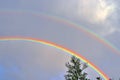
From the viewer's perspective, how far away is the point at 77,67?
8612 cm

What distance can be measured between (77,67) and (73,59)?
1.53 meters

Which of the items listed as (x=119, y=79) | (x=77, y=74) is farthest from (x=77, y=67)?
(x=119, y=79)

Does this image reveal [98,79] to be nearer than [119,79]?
Yes

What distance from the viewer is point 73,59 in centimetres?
8644

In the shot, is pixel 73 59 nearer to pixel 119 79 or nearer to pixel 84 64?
pixel 84 64

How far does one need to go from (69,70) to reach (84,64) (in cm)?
271

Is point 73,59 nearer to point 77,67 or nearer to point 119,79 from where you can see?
point 77,67

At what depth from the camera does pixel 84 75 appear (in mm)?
85938

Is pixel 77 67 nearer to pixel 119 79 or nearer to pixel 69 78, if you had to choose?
pixel 69 78

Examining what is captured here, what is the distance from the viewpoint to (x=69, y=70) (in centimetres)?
8581

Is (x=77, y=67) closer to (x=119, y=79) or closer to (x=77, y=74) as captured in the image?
(x=77, y=74)

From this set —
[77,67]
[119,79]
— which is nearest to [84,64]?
[77,67]

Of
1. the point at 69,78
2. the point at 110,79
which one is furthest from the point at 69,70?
the point at 110,79

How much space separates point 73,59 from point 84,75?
3.28m
